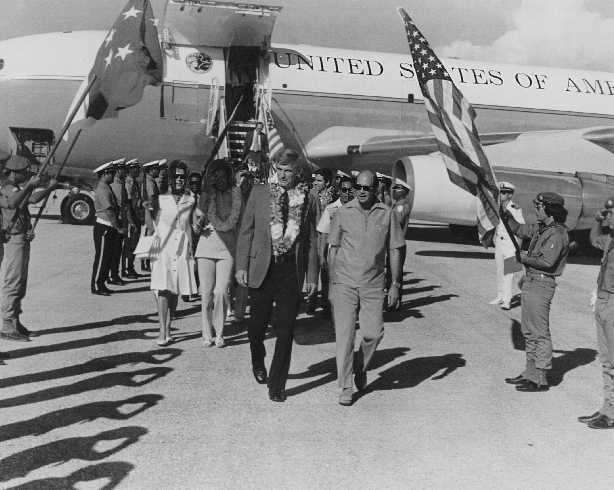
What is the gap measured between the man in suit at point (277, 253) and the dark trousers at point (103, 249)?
420 cm

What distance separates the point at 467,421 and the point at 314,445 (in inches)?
45.7

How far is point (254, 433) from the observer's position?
4.31m

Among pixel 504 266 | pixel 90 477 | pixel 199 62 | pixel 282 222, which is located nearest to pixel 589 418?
pixel 282 222

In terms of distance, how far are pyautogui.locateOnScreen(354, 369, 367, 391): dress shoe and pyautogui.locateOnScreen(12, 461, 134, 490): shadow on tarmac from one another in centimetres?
208

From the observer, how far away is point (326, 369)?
5930 mm

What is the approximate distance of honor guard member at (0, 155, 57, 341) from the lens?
19.8ft

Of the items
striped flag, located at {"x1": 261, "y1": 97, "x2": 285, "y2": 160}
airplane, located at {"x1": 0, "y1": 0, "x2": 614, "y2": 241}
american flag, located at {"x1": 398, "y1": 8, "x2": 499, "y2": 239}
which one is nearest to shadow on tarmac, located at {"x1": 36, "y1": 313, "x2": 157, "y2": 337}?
american flag, located at {"x1": 398, "y1": 8, "x2": 499, "y2": 239}

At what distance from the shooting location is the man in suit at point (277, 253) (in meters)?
5.11

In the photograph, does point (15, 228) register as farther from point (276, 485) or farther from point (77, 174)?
point (77, 174)

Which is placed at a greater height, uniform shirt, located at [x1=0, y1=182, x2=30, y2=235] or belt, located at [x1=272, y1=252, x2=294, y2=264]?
uniform shirt, located at [x1=0, y1=182, x2=30, y2=235]

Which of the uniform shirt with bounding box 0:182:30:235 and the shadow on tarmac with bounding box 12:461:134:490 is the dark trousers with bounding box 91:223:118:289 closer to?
the uniform shirt with bounding box 0:182:30:235

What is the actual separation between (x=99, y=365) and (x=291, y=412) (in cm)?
186

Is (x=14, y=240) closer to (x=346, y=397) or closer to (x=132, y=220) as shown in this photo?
(x=346, y=397)

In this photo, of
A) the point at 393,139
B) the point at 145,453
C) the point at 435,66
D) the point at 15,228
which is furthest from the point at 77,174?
the point at 145,453
